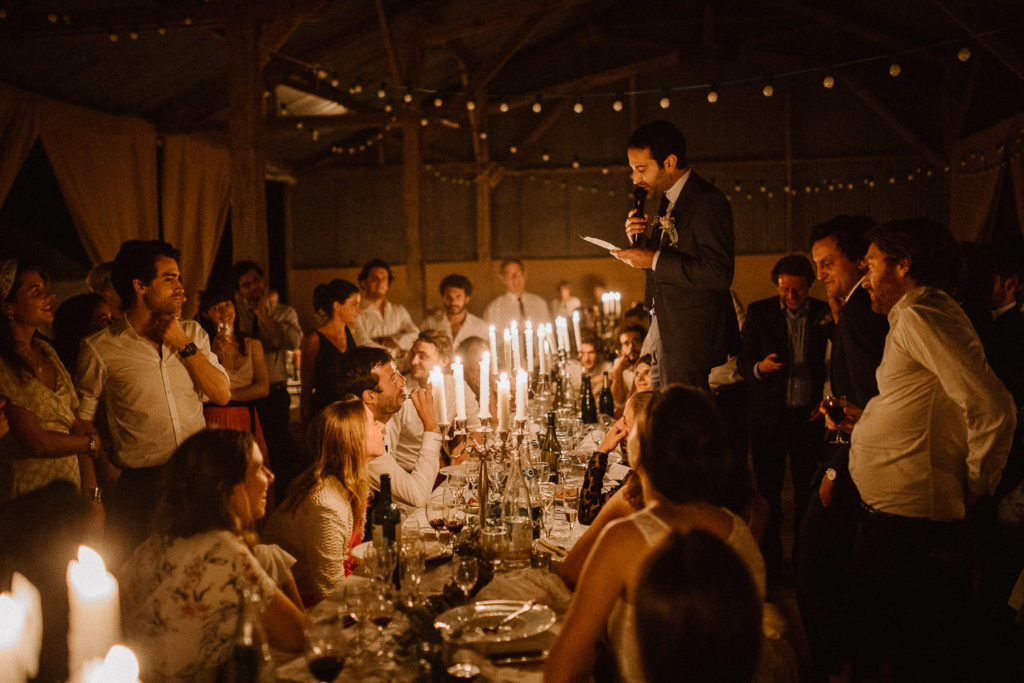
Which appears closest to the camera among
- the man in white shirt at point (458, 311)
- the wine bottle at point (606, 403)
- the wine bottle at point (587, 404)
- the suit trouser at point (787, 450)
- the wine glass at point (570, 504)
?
the wine glass at point (570, 504)

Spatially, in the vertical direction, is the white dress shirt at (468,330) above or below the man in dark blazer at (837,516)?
above

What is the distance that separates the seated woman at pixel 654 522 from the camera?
57.3 inches

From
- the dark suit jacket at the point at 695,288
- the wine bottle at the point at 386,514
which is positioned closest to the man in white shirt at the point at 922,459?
the dark suit jacket at the point at 695,288

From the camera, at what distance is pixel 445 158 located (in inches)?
535

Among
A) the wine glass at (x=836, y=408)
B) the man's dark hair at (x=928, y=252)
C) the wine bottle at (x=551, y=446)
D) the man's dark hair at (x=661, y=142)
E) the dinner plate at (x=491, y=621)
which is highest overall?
the man's dark hair at (x=661, y=142)

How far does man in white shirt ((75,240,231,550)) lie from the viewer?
2.79m

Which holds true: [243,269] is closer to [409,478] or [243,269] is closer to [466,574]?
[409,478]

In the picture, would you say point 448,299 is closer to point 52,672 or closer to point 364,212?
point 52,672

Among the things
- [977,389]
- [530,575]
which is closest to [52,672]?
[530,575]

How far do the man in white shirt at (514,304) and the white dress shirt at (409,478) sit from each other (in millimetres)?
3407

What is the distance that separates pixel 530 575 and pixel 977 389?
127cm

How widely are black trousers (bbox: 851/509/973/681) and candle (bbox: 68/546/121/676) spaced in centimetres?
202

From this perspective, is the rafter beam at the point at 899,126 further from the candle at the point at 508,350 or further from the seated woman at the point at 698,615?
the seated woman at the point at 698,615

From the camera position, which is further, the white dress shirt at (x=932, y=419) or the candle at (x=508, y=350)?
the candle at (x=508, y=350)
